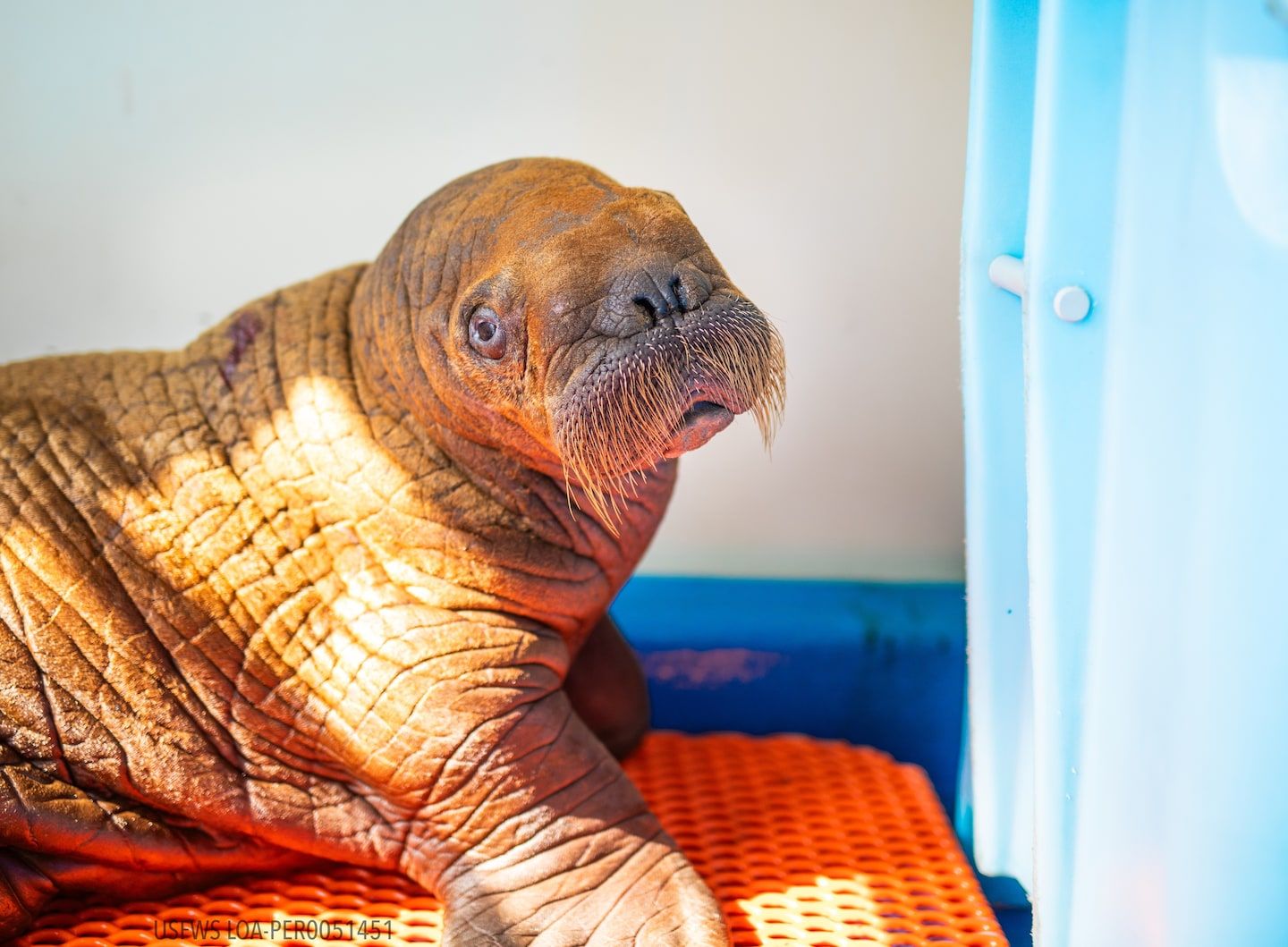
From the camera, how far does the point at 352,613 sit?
2025 mm

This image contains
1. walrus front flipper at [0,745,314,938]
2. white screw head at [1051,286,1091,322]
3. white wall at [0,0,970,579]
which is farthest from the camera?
white wall at [0,0,970,579]

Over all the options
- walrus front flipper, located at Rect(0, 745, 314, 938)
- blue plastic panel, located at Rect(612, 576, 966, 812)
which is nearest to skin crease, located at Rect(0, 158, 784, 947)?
walrus front flipper, located at Rect(0, 745, 314, 938)

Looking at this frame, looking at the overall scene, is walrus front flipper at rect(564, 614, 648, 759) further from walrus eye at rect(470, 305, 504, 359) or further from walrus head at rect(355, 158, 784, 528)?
walrus eye at rect(470, 305, 504, 359)

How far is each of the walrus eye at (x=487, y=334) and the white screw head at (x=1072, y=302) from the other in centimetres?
78

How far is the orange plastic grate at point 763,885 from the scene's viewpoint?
80.7 inches

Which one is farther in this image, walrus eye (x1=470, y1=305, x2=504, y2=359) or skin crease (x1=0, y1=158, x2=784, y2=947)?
skin crease (x1=0, y1=158, x2=784, y2=947)

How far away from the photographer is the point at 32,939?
6.64ft

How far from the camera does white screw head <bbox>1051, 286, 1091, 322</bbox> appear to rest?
4.83 feet

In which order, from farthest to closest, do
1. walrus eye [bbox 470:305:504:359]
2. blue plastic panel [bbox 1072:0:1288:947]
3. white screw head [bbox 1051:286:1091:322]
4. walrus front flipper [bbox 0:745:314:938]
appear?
walrus front flipper [bbox 0:745:314:938]
walrus eye [bbox 470:305:504:359]
white screw head [bbox 1051:286:1091:322]
blue plastic panel [bbox 1072:0:1288:947]

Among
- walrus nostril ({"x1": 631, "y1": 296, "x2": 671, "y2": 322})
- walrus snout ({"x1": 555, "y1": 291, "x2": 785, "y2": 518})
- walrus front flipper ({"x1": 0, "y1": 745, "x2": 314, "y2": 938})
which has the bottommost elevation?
walrus front flipper ({"x1": 0, "y1": 745, "x2": 314, "y2": 938})

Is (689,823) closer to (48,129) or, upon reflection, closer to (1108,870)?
(1108,870)

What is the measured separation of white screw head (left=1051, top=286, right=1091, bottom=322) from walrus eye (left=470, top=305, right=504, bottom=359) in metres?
0.78

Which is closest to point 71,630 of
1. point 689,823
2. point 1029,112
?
point 689,823

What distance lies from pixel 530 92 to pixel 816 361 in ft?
3.12
